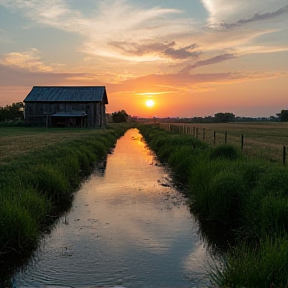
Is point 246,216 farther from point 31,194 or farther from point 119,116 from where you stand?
point 119,116

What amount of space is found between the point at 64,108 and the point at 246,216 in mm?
54914

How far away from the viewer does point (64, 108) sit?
61.7m

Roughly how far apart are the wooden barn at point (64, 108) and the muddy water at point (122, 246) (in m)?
47.9

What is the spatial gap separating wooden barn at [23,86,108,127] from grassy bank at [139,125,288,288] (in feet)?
158

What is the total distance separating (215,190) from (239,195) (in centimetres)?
64

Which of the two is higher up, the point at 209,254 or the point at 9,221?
the point at 9,221

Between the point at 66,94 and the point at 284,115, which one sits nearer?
the point at 66,94

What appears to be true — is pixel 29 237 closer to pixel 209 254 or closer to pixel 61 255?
pixel 61 255

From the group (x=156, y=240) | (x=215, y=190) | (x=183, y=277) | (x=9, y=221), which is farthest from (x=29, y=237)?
(x=215, y=190)

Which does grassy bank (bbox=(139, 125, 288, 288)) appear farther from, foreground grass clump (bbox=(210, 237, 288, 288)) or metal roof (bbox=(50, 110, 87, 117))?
metal roof (bbox=(50, 110, 87, 117))

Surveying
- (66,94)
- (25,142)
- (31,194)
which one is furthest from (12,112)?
(31,194)

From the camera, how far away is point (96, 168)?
2058 cm

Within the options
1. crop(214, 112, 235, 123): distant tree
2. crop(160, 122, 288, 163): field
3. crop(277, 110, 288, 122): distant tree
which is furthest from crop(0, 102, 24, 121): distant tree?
crop(277, 110, 288, 122): distant tree

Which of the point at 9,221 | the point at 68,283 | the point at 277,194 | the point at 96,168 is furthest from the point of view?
the point at 96,168
